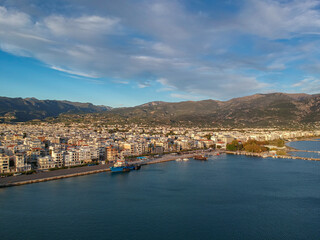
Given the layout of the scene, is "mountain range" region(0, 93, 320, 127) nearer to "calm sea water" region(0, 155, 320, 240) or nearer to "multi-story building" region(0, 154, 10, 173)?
"multi-story building" region(0, 154, 10, 173)

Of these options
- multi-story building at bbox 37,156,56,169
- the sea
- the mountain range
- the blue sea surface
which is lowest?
the sea

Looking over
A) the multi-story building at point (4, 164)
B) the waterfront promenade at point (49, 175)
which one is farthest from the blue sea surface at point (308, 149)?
the multi-story building at point (4, 164)

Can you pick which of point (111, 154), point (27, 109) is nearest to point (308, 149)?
point (111, 154)

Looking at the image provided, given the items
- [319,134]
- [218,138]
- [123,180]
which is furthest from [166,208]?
[319,134]

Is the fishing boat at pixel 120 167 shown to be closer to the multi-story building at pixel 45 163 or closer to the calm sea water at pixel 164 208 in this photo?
the calm sea water at pixel 164 208

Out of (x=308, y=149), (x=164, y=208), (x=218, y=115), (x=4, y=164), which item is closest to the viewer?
(x=164, y=208)

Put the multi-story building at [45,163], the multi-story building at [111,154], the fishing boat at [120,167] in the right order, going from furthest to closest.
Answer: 1. the multi-story building at [111,154]
2. the fishing boat at [120,167]
3. the multi-story building at [45,163]

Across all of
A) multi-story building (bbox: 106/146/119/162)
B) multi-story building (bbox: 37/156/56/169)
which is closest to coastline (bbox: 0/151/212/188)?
multi-story building (bbox: 37/156/56/169)

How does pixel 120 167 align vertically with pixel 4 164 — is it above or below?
below

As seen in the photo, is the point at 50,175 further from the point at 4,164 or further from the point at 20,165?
the point at 4,164
